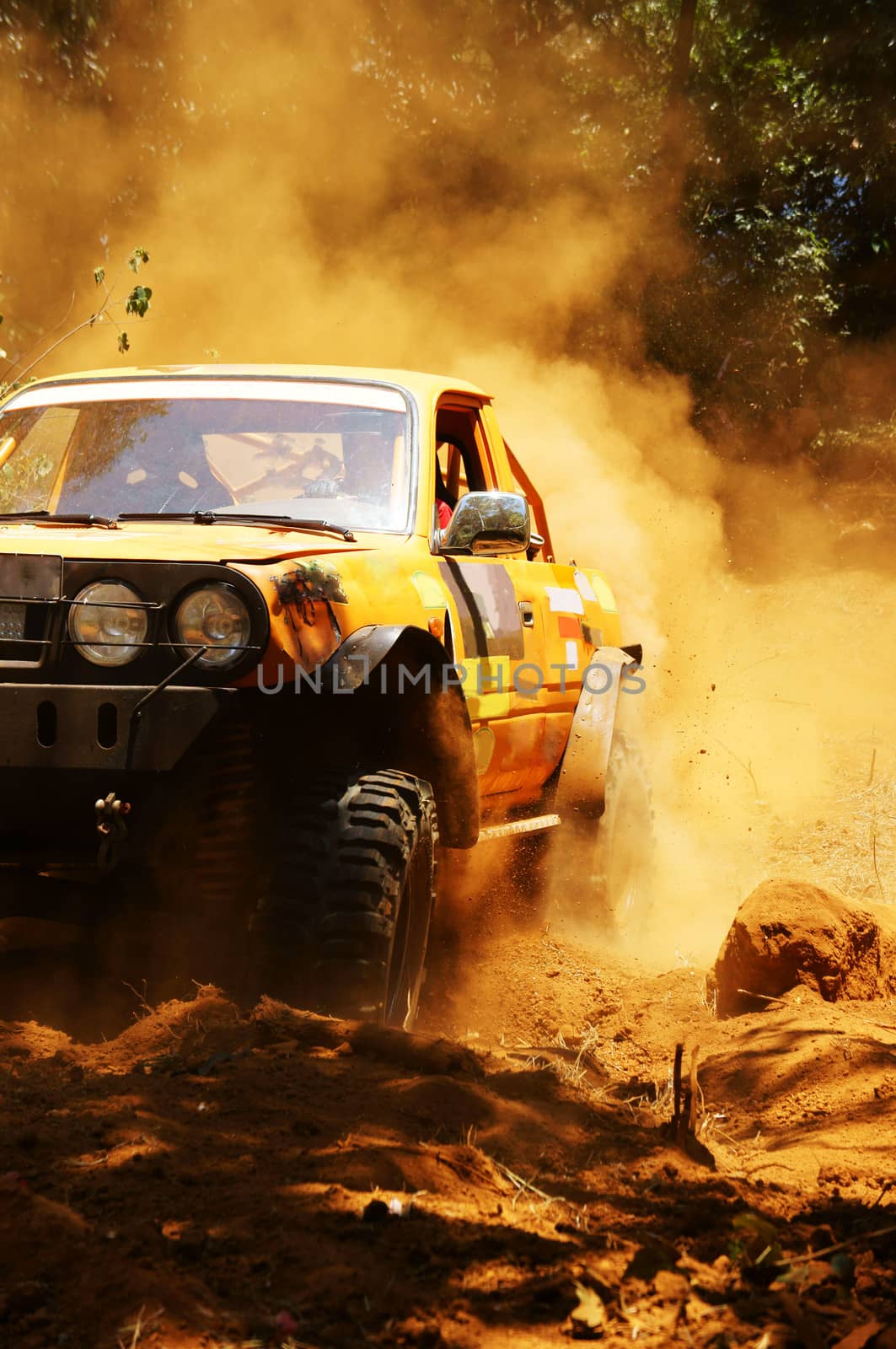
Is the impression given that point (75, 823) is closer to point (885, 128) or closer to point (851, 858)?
point (851, 858)

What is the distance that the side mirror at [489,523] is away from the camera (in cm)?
457

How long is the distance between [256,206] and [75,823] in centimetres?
1174

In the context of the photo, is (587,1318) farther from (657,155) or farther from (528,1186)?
(657,155)

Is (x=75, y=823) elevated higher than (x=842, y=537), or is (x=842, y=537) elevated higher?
(x=842, y=537)

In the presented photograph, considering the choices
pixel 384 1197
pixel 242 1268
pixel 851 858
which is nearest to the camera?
pixel 242 1268

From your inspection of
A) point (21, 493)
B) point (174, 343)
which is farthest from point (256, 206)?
point (21, 493)

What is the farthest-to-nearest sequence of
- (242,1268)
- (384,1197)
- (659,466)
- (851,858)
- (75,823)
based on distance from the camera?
(659,466), (851,858), (75,823), (384,1197), (242,1268)

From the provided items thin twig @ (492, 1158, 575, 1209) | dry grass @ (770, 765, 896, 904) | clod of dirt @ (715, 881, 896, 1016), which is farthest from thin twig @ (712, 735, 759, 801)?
thin twig @ (492, 1158, 575, 1209)

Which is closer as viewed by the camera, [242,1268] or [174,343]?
[242,1268]

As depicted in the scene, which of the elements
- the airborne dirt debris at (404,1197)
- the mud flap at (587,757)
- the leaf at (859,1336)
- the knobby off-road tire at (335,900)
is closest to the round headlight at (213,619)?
the knobby off-road tire at (335,900)

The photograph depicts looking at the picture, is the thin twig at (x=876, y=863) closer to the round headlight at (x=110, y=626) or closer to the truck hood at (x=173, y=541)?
the truck hood at (x=173, y=541)

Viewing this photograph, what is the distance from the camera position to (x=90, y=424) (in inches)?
200

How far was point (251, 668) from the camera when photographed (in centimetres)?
341

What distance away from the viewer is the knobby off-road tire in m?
3.49
